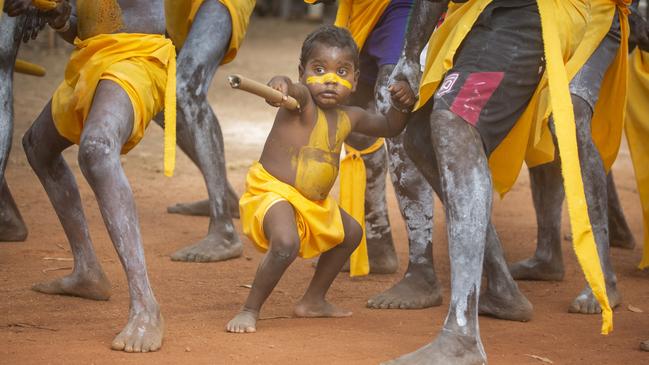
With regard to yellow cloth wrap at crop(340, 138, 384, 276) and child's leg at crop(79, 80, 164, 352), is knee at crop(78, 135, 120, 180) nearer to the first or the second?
child's leg at crop(79, 80, 164, 352)

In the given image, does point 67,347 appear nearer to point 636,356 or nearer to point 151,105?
point 151,105

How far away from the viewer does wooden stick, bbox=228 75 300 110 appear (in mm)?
3951

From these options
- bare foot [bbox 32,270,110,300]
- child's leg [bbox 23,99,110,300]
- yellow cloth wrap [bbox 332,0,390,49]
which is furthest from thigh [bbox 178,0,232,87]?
bare foot [bbox 32,270,110,300]

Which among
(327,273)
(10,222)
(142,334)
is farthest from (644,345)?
(10,222)

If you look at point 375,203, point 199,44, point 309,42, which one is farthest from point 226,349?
point 199,44

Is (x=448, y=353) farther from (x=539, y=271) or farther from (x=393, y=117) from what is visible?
(x=539, y=271)

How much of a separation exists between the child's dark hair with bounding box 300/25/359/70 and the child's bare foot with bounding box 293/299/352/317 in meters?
1.05

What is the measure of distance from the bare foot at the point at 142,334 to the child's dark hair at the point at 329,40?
1339 millimetres

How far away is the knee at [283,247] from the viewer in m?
4.39

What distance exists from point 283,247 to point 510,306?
3.61ft

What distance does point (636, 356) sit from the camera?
4.24m

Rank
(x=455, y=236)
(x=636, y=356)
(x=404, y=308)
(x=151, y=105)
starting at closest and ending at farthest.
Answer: (x=455, y=236) < (x=636, y=356) < (x=151, y=105) < (x=404, y=308)

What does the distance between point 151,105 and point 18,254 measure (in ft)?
5.54

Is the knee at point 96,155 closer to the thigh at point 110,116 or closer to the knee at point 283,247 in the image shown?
the thigh at point 110,116
